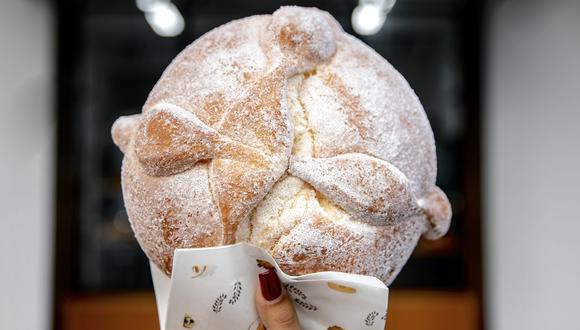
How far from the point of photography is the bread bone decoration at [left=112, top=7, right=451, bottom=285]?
0.70 meters

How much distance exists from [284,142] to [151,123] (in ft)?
0.58

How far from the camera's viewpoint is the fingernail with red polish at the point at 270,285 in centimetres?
73

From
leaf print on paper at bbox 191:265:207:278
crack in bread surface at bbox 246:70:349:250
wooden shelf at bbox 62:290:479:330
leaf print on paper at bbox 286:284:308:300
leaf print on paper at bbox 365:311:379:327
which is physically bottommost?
wooden shelf at bbox 62:290:479:330

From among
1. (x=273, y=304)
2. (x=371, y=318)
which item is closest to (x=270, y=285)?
(x=273, y=304)

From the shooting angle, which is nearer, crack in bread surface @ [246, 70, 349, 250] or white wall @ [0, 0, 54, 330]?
crack in bread surface @ [246, 70, 349, 250]

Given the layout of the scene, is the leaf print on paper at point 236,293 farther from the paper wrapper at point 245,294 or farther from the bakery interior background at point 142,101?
the bakery interior background at point 142,101

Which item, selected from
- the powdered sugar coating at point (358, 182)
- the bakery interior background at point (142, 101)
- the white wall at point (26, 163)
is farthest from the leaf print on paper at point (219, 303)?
the bakery interior background at point (142, 101)

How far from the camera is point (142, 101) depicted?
3574 millimetres

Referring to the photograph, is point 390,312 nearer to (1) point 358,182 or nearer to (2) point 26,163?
(2) point 26,163

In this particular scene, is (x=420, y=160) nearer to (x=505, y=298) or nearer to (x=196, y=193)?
(x=196, y=193)

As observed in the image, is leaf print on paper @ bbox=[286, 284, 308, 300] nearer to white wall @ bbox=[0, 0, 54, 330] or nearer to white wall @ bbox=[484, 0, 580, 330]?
white wall @ bbox=[484, 0, 580, 330]

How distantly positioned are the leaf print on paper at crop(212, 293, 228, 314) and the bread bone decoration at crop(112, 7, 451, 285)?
0.08 metres

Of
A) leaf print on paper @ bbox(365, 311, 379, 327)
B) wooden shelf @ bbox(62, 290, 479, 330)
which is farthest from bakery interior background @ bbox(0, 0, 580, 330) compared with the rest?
leaf print on paper @ bbox(365, 311, 379, 327)

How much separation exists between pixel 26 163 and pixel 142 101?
0.78 meters
